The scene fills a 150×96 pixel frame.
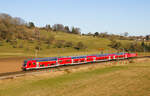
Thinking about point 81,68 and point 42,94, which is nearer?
point 42,94

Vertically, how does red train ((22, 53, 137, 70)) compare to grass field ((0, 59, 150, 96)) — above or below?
above

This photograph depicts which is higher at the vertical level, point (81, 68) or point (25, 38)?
point (25, 38)

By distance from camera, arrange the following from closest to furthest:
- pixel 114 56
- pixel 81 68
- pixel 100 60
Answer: pixel 81 68
pixel 100 60
pixel 114 56

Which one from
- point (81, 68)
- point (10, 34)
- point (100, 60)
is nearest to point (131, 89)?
point (81, 68)

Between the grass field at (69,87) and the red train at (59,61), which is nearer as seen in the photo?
the grass field at (69,87)

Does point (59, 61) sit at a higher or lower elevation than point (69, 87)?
higher

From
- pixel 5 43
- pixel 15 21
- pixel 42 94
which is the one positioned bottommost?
pixel 42 94

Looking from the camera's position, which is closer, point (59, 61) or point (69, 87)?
point (69, 87)

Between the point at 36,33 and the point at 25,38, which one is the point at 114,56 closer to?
the point at 25,38

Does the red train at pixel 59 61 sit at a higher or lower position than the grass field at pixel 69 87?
higher

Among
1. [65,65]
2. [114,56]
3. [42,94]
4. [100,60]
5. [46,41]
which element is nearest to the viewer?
[42,94]

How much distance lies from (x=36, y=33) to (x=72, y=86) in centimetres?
12279

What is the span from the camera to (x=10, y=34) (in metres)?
122

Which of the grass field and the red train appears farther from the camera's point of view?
the red train
